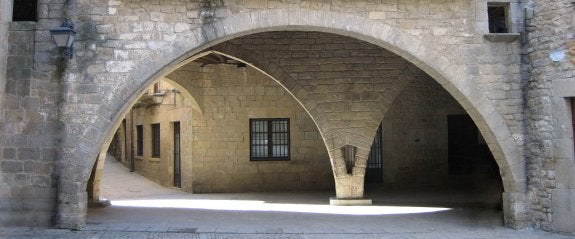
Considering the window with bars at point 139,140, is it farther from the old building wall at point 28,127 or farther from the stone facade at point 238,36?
the old building wall at point 28,127

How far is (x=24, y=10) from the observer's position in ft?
25.5

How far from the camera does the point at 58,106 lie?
7086 mm

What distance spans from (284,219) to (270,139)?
532 centimetres

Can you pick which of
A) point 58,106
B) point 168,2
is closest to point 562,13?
point 168,2

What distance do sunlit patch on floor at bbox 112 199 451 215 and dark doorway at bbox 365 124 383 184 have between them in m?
3.96

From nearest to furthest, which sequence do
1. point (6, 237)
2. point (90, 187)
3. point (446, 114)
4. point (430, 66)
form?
point (6, 237)
point (430, 66)
point (90, 187)
point (446, 114)

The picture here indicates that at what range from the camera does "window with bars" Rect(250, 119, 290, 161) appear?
13750 millimetres

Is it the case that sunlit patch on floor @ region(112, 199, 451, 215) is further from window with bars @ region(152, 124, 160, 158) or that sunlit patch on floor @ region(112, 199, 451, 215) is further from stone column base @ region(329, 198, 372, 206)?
window with bars @ region(152, 124, 160, 158)

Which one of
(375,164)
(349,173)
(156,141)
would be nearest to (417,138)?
(375,164)

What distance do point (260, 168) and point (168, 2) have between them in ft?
22.9

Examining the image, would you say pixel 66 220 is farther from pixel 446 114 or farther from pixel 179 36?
pixel 446 114

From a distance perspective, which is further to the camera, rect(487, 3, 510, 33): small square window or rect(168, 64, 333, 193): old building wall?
rect(168, 64, 333, 193): old building wall

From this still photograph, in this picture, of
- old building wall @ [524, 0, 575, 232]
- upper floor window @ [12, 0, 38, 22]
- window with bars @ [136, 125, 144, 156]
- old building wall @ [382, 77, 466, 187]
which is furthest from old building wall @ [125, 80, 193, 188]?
old building wall @ [524, 0, 575, 232]

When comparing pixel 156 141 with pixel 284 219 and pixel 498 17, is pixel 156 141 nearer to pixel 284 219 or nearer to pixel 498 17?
pixel 284 219
